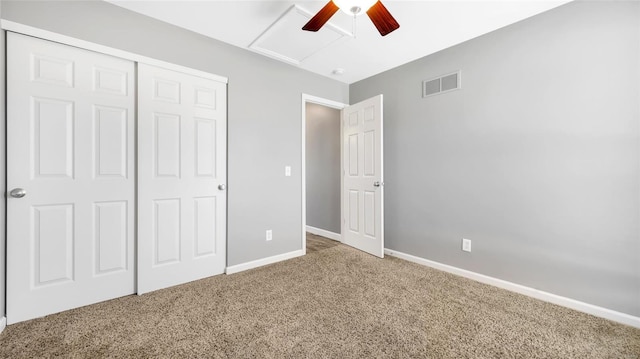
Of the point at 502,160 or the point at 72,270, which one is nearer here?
the point at 72,270

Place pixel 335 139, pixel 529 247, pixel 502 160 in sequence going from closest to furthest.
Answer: pixel 529 247
pixel 502 160
pixel 335 139

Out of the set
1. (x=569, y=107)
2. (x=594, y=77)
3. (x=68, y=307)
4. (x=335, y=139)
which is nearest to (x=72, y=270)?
(x=68, y=307)

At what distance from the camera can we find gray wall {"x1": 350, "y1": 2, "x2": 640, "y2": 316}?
5.91 feet

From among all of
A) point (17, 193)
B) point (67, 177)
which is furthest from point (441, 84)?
point (17, 193)

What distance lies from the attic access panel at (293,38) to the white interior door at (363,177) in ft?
3.15

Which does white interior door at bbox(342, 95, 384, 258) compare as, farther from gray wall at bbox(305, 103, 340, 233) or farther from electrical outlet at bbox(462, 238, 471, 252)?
electrical outlet at bbox(462, 238, 471, 252)

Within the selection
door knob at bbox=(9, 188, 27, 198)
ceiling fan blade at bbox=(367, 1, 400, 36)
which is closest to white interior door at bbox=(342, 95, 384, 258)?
ceiling fan blade at bbox=(367, 1, 400, 36)

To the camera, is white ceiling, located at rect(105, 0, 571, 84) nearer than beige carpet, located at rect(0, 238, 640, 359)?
No

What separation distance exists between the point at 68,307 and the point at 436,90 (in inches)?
154

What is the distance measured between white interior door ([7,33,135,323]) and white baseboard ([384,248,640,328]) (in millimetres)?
3093

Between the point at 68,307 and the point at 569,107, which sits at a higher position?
the point at 569,107

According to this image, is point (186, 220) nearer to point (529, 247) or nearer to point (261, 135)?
point (261, 135)

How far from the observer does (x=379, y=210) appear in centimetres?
313

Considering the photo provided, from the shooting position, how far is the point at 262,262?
9.46 ft
